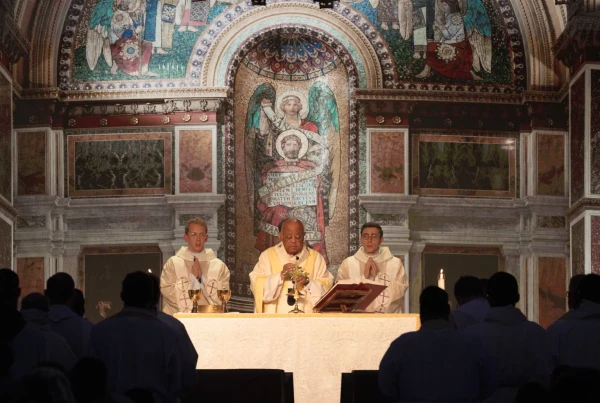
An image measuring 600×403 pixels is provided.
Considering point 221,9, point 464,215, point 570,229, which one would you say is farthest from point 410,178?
point 221,9

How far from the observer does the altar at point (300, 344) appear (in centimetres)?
1148

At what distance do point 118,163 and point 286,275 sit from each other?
6.63 metres

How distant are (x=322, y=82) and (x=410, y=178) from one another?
2041 mm

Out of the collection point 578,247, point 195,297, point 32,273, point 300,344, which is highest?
point 578,247

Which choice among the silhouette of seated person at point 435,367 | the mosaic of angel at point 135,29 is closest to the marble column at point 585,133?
the mosaic of angel at point 135,29

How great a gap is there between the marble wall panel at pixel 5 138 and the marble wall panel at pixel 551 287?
761 cm

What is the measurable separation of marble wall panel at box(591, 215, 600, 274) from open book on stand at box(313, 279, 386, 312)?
18.9ft

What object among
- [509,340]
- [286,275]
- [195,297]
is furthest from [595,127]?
[509,340]

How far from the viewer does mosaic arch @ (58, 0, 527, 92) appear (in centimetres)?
1870

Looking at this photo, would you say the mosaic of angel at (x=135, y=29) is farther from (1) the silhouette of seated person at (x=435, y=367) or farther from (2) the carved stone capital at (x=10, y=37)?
(1) the silhouette of seated person at (x=435, y=367)

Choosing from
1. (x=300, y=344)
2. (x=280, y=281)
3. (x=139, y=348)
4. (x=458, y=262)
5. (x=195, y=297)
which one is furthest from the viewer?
(x=458, y=262)

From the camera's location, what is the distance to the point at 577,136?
17.7m

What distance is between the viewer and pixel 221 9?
1889cm

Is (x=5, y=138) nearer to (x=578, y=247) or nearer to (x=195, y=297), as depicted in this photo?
(x=195, y=297)
